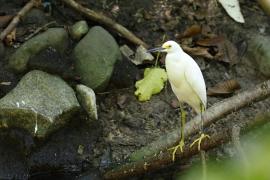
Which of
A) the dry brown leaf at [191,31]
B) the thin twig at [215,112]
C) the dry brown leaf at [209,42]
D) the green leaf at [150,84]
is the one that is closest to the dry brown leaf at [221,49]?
the dry brown leaf at [209,42]

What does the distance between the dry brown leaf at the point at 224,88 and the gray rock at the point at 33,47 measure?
6.46ft

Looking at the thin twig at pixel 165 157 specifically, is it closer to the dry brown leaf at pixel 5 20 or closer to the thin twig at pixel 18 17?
the thin twig at pixel 18 17

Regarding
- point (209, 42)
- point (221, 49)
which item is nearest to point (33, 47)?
point (209, 42)

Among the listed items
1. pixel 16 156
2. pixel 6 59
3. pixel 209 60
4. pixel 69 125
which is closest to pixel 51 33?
pixel 6 59

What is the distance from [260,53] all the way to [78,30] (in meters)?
2.45

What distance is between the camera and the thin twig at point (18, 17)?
6.23m

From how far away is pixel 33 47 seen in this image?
19.3 feet

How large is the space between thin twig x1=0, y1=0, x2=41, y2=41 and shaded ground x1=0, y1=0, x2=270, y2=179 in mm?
289

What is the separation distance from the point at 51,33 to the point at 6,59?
62cm

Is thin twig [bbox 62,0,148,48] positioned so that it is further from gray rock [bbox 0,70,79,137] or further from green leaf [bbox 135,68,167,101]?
gray rock [bbox 0,70,79,137]

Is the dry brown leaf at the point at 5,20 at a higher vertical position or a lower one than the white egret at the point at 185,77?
lower

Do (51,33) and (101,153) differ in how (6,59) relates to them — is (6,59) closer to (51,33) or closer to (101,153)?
(51,33)


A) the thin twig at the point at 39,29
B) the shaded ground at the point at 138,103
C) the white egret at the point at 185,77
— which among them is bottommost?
the shaded ground at the point at 138,103

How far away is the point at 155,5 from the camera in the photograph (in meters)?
7.26
